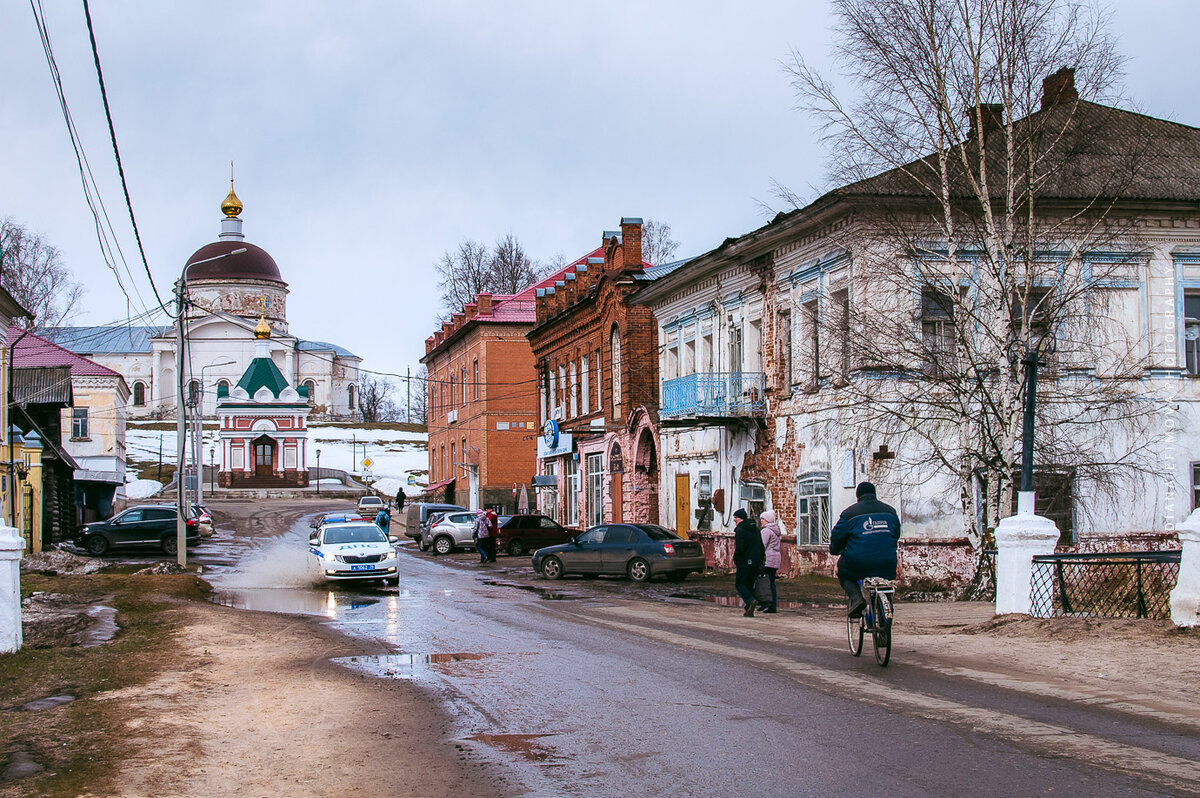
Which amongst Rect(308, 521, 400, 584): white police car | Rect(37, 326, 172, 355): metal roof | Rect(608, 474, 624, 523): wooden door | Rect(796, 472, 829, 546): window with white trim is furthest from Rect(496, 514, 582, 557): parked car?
Rect(37, 326, 172, 355): metal roof

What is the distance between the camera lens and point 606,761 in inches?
315

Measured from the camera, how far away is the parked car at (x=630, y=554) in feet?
92.9

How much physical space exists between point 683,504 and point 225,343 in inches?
3425

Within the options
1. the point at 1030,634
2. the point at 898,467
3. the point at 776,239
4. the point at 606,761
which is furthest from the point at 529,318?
the point at 606,761

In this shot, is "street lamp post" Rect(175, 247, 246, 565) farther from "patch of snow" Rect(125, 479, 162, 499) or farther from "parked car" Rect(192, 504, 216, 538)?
"patch of snow" Rect(125, 479, 162, 499)

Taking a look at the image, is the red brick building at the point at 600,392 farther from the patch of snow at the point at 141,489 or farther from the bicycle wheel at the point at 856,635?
the patch of snow at the point at 141,489

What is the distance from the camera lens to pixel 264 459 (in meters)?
93.6

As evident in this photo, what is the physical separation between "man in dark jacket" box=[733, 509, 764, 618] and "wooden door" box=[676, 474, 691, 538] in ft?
51.9

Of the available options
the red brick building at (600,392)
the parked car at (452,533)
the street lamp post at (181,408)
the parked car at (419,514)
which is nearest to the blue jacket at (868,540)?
the street lamp post at (181,408)

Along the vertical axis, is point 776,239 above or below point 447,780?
above

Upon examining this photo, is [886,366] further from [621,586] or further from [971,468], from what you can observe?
[621,586]

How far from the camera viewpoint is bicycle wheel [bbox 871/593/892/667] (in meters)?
12.0

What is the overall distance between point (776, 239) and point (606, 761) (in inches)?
854

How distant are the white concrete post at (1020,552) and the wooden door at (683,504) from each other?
63.8ft
